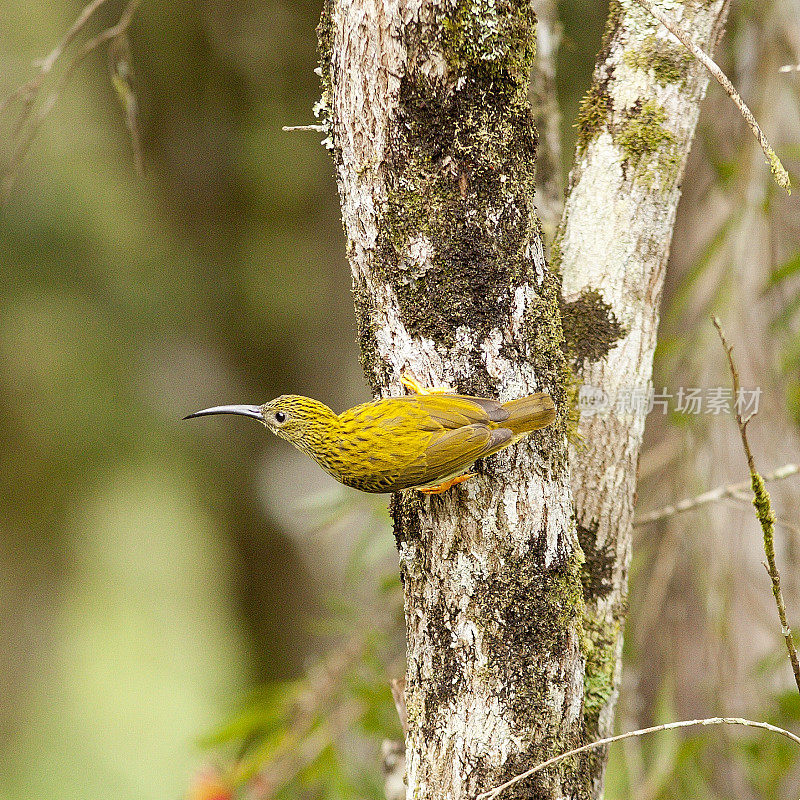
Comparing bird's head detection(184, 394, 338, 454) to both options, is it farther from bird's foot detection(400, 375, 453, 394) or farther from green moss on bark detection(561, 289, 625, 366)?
green moss on bark detection(561, 289, 625, 366)

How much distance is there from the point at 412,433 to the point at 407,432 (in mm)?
13

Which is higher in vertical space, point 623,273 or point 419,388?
point 623,273

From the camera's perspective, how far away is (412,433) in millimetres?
2100

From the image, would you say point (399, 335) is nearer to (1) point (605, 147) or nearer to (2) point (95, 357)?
(1) point (605, 147)

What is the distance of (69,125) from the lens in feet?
22.9

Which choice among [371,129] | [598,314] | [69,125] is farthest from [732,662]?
[69,125]

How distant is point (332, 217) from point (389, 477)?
14.6 feet

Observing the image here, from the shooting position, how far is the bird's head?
2449 mm

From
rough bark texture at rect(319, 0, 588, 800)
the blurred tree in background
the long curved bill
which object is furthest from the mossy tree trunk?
the blurred tree in background

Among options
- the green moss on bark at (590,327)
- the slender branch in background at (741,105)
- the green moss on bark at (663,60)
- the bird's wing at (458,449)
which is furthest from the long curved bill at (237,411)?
the slender branch in background at (741,105)

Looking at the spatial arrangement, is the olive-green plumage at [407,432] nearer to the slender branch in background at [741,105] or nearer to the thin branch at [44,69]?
the slender branch in background at [741,105]

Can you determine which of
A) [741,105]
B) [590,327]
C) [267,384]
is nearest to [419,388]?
[590,327]

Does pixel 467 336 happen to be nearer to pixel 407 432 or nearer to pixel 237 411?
pixel 407 432

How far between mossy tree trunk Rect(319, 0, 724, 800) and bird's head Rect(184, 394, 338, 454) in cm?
63
